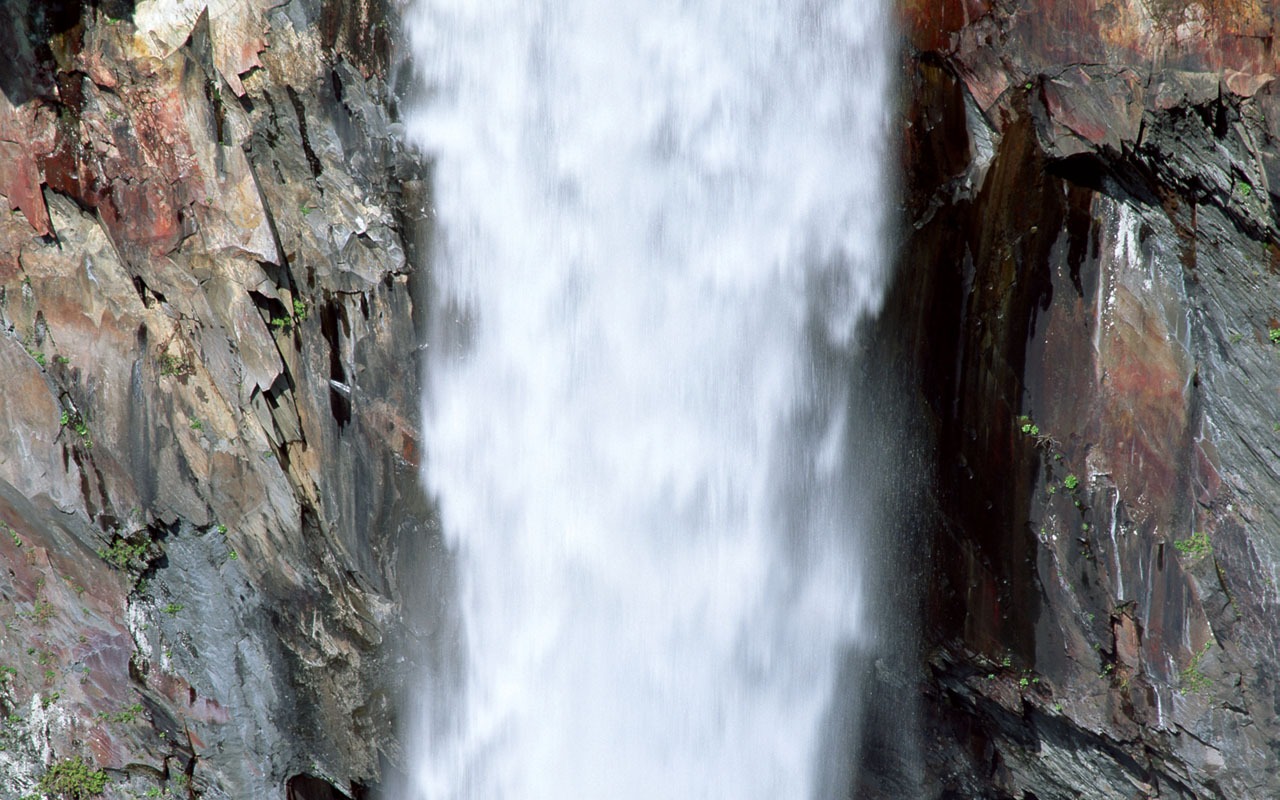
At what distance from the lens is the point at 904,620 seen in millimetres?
9781

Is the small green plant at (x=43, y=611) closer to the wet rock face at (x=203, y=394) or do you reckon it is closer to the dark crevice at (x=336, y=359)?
the wet rock face at (x=203, y=394)

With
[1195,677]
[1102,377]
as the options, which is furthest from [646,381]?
[1195,677]

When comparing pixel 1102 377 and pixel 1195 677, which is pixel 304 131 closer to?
pixel 1102 377

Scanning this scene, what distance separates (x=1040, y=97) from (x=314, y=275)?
A: 633 centimetres

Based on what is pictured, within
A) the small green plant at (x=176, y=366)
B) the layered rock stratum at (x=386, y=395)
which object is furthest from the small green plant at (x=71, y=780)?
the small green plant at (x=176, y=366)

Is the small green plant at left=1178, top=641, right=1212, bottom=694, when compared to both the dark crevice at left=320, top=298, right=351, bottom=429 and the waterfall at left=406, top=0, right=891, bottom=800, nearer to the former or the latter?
the waterfall at left=406, top=0, right=891, bottom=800

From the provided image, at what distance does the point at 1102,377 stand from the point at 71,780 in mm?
10579

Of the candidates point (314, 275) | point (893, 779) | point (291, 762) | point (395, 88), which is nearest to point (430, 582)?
point (291, 762)

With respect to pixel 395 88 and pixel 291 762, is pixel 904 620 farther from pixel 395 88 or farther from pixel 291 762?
pixel 395 88

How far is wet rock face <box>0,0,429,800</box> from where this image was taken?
26.5 ft

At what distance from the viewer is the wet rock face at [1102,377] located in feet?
23.6

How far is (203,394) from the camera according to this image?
8.68 metres

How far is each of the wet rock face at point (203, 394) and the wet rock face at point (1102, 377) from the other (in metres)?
4.99

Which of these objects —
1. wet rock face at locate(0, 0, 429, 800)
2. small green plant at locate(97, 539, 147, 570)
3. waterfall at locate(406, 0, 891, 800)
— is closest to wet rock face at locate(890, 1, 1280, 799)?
waterfall at locate(406, 0, 891, 800)
